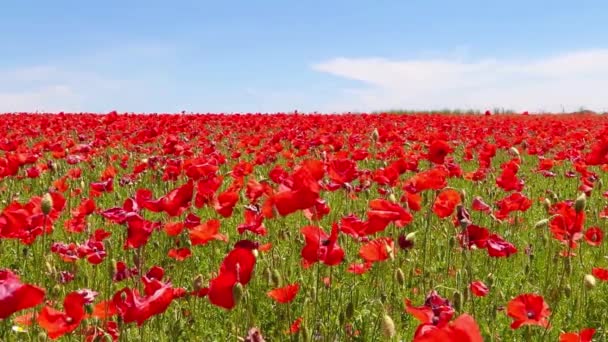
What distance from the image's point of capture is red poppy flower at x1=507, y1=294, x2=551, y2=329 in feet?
7.47

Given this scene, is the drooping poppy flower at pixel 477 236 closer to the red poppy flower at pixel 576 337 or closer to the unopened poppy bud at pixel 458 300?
the unopened poppy bud at pixel 458 300

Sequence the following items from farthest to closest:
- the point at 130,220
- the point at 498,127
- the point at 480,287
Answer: the point at 498,127, the point at 480,287, the point at 130,220

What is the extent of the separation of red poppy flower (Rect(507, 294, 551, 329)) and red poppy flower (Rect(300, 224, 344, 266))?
662 mm

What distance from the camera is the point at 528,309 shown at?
2328mm

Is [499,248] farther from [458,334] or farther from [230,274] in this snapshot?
[458,334]

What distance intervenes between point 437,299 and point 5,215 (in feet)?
5.31

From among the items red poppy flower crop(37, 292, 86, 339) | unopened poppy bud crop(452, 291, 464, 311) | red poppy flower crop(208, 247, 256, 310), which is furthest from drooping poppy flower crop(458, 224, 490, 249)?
red poppy flower crop(37, 292, 86, 339)

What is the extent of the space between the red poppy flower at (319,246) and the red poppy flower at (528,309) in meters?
0.66

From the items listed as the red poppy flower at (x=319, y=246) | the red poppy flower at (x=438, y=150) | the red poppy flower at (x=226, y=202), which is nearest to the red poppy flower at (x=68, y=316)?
the red poppy flower at (x=319, y=246)

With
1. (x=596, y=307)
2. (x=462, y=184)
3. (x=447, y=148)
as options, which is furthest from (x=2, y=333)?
(x=462, y=184)

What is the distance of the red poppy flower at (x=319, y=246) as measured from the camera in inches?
83.8

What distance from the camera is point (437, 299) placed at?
2008mm

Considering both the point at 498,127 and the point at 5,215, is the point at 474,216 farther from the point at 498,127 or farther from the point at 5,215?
the point at 498,127

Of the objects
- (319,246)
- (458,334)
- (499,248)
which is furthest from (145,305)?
(499,248)
